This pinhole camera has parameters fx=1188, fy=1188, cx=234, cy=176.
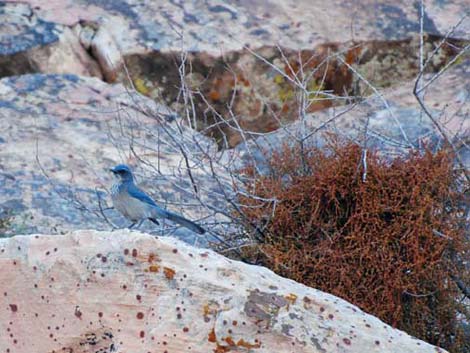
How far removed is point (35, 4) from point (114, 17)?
0.66m

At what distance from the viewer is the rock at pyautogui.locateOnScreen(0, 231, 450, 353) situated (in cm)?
435

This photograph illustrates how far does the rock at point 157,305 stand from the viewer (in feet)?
14.3

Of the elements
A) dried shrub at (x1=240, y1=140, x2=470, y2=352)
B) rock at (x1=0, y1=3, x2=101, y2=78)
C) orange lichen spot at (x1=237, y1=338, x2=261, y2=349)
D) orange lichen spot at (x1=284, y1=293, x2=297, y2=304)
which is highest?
orange lichen spot at (x1=284, y1=293, x2=297, y2=304)

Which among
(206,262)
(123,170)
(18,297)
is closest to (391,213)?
(123,170)

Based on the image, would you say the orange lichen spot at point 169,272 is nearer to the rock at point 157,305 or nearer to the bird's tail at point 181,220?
the rock at point 157,305

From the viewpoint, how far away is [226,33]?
958 centimetres

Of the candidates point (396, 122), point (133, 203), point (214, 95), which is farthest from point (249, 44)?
point (133, 203)

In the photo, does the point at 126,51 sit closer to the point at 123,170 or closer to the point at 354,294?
the point at 123,170

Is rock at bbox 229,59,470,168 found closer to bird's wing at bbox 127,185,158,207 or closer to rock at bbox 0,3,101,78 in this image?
bird's wing at bbox 127,185,158,207

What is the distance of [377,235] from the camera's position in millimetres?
6125

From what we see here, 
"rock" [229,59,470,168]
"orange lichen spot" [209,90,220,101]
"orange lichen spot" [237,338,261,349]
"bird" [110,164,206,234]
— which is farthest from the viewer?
"orange lichen spot" [209,90,220,101]

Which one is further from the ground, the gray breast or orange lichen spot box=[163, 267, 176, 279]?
orange lichen spot box=[163, 267, 176, 279]

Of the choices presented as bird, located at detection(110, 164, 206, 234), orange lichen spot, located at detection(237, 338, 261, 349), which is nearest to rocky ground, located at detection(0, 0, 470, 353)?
orange lichen spot, located at detection(237, 338, 261, 349)

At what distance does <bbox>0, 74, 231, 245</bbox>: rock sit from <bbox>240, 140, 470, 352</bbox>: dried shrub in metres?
0.58
